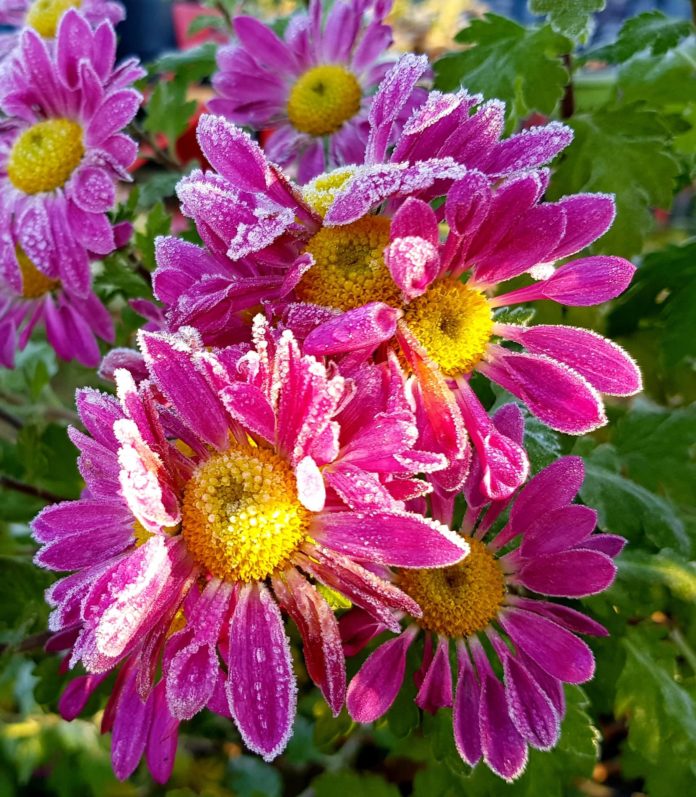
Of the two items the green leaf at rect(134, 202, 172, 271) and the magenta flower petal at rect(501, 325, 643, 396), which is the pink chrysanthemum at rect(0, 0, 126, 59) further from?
the magenta flower petal at rect(501, 325, 643, 396)

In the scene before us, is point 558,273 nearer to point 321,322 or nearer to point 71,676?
point 321,322

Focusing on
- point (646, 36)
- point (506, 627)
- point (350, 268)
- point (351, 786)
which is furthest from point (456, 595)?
point (646, 36)

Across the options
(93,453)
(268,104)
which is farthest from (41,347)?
(93,453)

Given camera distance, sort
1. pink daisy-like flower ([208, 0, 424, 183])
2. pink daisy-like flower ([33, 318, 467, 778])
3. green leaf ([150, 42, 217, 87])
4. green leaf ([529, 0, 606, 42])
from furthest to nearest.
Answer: green leaf ([150, 42, 217, 87]), pink daisy-like flower ([208, 0, 424, 183]), green leaf ([529, 0, 606, 42]), pink daisy-like flower ([33, 318, 467, 778])

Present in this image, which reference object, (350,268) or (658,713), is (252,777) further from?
(350,268)

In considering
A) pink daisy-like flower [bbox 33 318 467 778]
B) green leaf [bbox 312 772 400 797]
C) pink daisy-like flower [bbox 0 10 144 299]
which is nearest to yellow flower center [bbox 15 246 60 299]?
pink daisy-like flower [bbox 0 10 144 299]

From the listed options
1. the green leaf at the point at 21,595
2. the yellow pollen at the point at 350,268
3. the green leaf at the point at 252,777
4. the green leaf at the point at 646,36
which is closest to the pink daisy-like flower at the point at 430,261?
A: the yellow pollen at the point at 350,268
